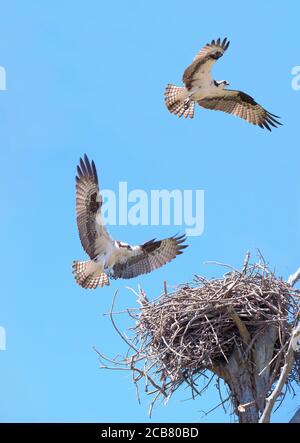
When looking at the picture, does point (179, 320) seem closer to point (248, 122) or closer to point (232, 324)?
point (232, 324)

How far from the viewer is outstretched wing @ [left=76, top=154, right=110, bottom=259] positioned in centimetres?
1115

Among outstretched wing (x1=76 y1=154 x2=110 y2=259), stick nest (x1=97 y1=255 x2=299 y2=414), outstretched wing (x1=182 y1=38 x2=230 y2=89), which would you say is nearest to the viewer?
stick nest (x1=97 y1=255 x2=299 y2=414)

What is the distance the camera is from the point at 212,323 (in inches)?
351

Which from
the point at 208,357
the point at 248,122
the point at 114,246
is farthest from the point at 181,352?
the point at 248,122

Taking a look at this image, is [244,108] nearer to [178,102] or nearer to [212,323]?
[178,102]

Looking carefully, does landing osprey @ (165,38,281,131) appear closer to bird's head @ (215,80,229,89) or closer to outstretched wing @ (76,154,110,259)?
bird's head @ (215,80,229,89)

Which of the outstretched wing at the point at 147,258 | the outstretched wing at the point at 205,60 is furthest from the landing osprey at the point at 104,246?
the outstretched wing at the point at 205,60

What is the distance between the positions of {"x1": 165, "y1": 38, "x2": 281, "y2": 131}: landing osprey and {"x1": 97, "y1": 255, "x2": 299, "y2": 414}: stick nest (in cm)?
385

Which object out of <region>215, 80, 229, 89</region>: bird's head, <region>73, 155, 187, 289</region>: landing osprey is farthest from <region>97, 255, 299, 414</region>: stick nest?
<region>215, 80, 229, 89</region>: bird's head

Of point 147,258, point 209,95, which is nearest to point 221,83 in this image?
point 209,95

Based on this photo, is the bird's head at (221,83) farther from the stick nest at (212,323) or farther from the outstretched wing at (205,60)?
the stick nest at (212,323)

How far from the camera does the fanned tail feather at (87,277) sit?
11.6 metres

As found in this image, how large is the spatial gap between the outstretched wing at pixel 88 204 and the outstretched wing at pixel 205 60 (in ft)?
6.60

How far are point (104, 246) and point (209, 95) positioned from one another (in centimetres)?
288
